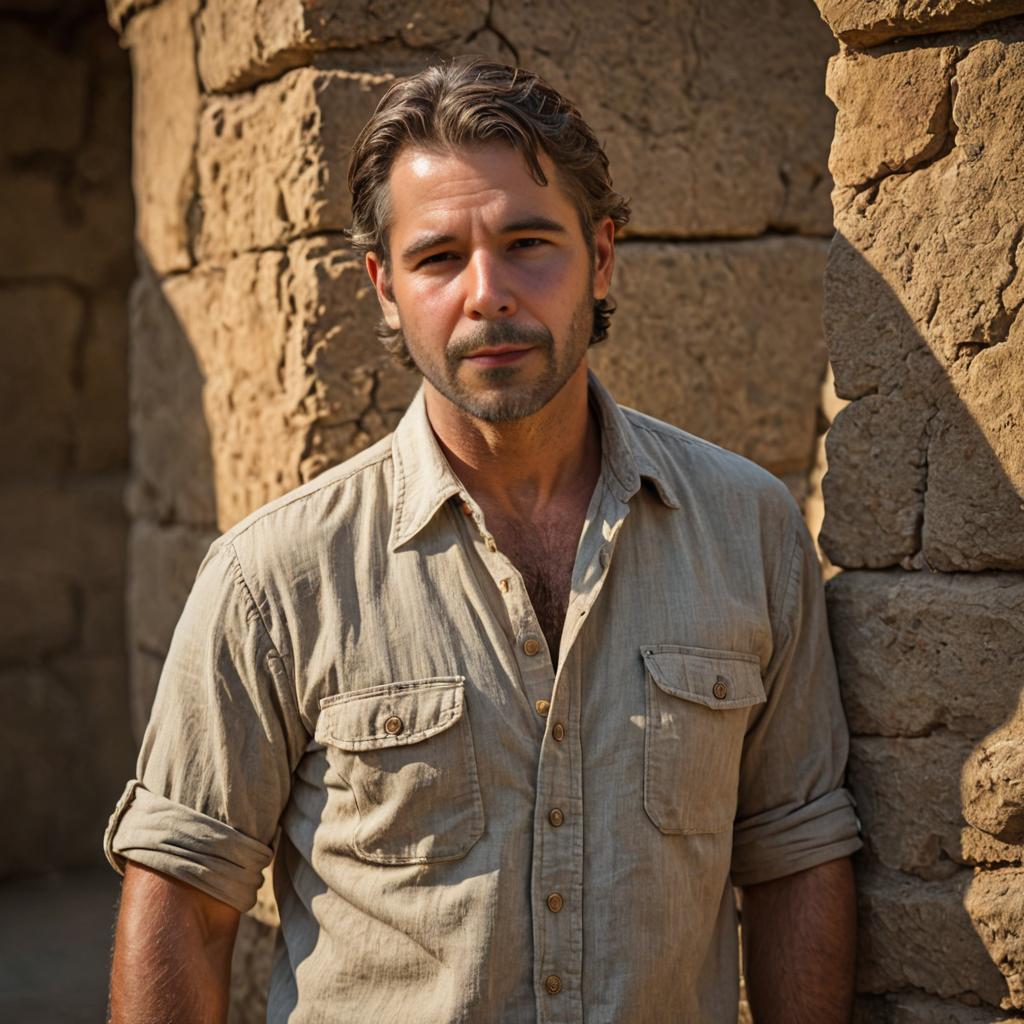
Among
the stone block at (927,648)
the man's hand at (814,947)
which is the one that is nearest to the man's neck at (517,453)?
the stone block at (927,648)

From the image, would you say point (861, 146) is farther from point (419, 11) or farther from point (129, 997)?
point (129, 997)

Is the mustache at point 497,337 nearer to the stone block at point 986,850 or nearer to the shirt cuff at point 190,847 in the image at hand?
the shirt cuff at point 190,847

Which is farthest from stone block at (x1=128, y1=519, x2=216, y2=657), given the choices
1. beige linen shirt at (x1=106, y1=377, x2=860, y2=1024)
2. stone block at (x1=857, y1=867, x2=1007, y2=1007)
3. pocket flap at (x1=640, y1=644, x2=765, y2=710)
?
stone block at (x1=857, y1=867, x2=1007, y2=1007)

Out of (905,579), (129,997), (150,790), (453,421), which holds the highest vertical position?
(453,421)

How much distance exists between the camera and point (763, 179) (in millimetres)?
3391

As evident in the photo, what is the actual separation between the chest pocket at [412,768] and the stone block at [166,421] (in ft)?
4.94

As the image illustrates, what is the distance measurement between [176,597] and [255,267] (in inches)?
38.2

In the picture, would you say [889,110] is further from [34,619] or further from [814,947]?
[34,619]

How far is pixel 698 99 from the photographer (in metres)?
3.31

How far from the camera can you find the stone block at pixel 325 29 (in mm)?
2953

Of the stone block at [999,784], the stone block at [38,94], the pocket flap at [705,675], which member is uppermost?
the stone block at [38,94]

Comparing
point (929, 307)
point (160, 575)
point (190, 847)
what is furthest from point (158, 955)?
point (160, 575)

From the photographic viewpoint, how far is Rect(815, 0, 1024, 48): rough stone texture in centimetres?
201

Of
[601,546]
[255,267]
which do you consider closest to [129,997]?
[601,546]
